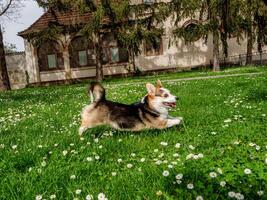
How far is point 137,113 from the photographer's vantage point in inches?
275

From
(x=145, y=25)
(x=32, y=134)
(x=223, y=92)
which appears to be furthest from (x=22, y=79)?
(x=32, y=134)

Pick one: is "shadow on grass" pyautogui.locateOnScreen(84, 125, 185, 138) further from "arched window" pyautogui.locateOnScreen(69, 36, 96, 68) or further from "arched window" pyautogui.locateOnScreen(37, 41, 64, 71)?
"arched window" pyautogui.locateOnScreen(37, 41, 64, 71)

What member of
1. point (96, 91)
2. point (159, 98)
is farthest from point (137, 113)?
point (96, 91)

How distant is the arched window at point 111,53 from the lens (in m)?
43.8

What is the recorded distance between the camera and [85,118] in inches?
282

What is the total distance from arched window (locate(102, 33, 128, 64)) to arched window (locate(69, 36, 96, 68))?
5.30 feet

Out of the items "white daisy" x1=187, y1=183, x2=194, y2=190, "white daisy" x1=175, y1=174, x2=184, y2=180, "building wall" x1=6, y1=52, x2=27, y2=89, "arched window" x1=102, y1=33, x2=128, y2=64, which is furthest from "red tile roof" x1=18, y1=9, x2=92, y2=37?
"white daisy" x1=187, y1=183, x2=194, y2=190

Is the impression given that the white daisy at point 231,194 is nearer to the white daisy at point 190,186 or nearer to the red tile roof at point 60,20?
the white daisy at point 190,186

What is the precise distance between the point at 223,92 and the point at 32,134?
825 cm

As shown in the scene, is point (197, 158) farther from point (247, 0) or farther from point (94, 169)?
point (247, 0)

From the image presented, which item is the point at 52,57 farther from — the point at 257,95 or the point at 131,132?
the point at 131,132

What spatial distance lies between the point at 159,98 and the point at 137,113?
552mm

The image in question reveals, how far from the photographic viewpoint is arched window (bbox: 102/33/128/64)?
43781 mm

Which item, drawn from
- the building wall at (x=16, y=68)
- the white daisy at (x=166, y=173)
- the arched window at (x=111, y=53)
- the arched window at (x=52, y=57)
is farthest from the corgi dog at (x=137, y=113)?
the building wall at (x=16, y=68)
